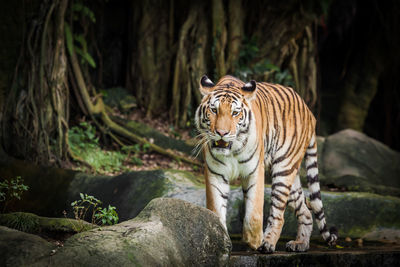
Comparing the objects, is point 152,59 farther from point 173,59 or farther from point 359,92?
point 359,92

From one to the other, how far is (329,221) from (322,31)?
874 centimetres

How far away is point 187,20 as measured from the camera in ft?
34.9

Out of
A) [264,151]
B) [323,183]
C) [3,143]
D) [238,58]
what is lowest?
[323,183]

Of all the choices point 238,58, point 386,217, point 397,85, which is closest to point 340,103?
point 397,85

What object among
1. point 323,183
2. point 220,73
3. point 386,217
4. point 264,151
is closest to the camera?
point 264,151

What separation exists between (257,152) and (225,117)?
553 mm

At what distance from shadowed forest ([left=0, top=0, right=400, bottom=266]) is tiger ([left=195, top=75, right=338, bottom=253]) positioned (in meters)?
0.86

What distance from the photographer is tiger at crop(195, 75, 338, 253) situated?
453cm

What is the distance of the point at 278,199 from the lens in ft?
16.3

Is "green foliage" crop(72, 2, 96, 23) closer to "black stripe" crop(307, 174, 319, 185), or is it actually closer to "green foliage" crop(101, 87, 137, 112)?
"green foliage" crop(101, 87, 137, 112)

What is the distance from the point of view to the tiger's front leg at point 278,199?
15.9 ft

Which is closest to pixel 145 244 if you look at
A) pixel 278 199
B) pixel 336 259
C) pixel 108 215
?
pixel 108 215

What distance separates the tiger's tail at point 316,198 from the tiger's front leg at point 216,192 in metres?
1.17

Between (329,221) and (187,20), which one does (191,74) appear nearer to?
(187,20)
